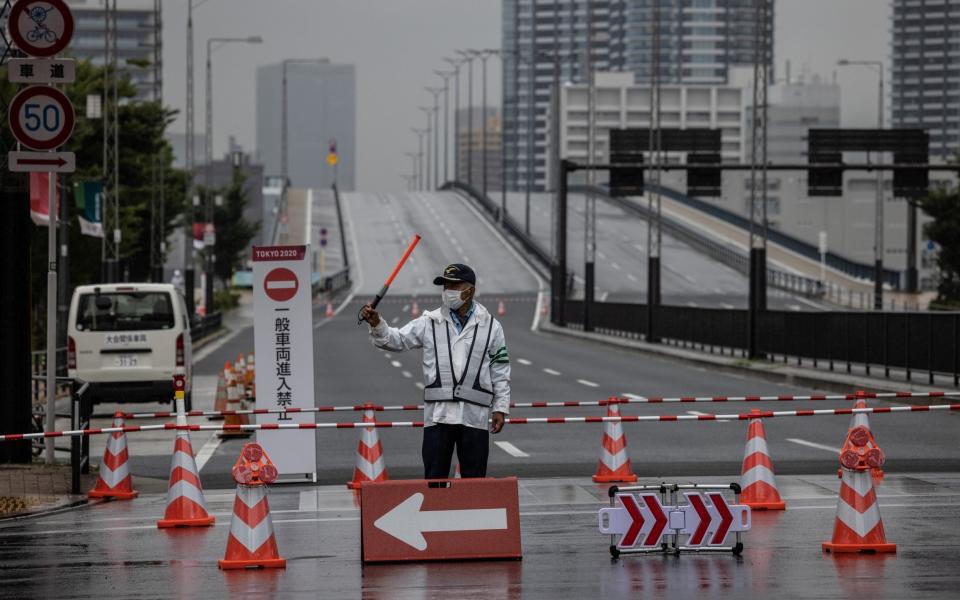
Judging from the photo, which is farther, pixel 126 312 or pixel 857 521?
pixel 126 312

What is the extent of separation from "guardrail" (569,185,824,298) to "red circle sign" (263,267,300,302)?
63.6 meters

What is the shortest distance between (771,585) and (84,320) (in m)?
17.7

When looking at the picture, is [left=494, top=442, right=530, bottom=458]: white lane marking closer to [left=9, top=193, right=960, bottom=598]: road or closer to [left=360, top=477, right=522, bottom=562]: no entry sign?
[left=9, top=193, right=960, bottom=598]: road

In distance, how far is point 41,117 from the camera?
56.0 ft

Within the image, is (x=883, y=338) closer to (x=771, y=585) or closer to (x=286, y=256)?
(x=286, y=256)

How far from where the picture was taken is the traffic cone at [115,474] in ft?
52.4

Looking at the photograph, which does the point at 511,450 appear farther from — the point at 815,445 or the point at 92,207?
the point at 92,207

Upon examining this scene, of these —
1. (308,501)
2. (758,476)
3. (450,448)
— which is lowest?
(308,501)

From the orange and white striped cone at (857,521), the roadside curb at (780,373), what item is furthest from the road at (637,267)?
the orange and white striped cone at (857,521)

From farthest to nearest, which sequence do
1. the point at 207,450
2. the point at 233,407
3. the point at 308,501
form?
the point at 233,407
the point at 207,450
the point at 308,501

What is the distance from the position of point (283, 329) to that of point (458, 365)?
637cm

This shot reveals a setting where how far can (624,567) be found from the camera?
1115 cm

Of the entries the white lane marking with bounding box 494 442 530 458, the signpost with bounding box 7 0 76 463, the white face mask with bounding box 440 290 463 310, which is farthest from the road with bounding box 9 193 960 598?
the signpost with bounding box 7 0 76 463

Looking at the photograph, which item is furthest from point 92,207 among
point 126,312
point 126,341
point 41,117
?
point 41,117
